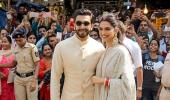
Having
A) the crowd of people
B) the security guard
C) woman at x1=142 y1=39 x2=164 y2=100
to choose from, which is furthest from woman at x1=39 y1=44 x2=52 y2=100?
woman at x1=142 y1=39 x2=164 y2=100

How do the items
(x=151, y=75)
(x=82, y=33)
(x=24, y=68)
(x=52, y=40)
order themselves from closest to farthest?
(x=82, y=33), (x=151, y=75), (x=24, y=68), (x=52, y=40)

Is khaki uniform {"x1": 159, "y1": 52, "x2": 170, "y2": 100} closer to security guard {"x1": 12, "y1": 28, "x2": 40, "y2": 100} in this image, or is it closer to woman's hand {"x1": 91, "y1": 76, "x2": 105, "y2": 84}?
woman's hand {"x1": 91, "y1": 76, "x2": 105, "y2": 84}

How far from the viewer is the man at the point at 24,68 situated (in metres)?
7.42

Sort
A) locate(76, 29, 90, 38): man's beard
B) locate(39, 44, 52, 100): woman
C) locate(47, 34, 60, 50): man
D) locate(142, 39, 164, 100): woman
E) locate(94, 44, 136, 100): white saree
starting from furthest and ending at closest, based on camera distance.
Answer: locate(47, 34, 60, 50): man, locate(39, 44, 52, 100): woman, locate(142, 39, 164, 100): woman, locate(76, 29, 90, 38): man's beard, locate(94, 44, 136, 100): white saree

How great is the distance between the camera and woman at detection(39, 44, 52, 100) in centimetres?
760

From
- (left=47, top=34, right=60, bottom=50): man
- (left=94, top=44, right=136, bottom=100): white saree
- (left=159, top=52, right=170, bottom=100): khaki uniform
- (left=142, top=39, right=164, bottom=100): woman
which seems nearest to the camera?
(left=94, top=44, right=136, bottom=100): white saree

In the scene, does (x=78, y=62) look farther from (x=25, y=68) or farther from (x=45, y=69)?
(x=45, y=69)

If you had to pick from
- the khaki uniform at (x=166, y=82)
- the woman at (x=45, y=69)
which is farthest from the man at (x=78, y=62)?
the woman at (x=45, y=69)

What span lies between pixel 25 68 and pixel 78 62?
10.6 ft

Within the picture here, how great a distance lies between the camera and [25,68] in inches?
294

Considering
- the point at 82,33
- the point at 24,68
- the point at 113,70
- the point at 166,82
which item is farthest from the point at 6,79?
the point at 113,70

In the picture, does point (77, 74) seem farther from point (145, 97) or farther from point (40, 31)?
point (40, 31)

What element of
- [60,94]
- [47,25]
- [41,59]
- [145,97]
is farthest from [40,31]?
[60,94]

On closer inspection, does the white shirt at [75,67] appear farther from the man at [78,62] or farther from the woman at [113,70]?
the woman at [113,70]
